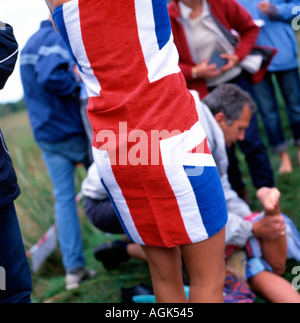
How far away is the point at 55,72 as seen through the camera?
253cm

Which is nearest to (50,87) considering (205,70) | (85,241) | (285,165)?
(205,70)

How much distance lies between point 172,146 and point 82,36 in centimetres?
41

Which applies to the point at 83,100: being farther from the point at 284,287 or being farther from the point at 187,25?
the point at 284,287

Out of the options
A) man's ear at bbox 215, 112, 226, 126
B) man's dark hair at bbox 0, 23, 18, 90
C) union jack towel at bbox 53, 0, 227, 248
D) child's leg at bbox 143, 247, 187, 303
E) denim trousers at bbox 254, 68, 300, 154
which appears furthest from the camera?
denim trousers at bbox 254, 68, 300, 154

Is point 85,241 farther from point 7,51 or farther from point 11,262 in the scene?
point 7,51

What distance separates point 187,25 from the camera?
2.68m

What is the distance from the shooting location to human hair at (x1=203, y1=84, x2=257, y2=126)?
7.50 ft

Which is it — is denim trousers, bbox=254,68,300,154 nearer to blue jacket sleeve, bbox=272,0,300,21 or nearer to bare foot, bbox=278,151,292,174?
bare foot, bbox=278,151,292,174

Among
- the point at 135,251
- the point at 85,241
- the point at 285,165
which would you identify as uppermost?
the point at 135,251

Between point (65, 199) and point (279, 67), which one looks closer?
point (65, 199)

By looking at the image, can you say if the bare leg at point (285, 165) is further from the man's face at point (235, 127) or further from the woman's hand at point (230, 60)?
the man's face at point (235, 127)

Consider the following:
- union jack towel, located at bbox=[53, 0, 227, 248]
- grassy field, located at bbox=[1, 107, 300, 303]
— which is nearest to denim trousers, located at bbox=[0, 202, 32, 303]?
union jack towel, located at bbox=[53, 0, 227, 248]

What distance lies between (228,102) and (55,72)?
40.0 inches

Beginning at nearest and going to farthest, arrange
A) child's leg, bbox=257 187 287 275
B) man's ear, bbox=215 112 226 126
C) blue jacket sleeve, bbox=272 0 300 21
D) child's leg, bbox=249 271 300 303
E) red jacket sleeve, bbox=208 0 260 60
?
child's leg, bbox=249 271 300 303, child's leg, bbox=257 187 287 275, man's ear, bbox=215 112 226 126, red jacket sleeve, bbox=208 0 260 60, blue jacket sleeve, bbox=272 0 300 21
